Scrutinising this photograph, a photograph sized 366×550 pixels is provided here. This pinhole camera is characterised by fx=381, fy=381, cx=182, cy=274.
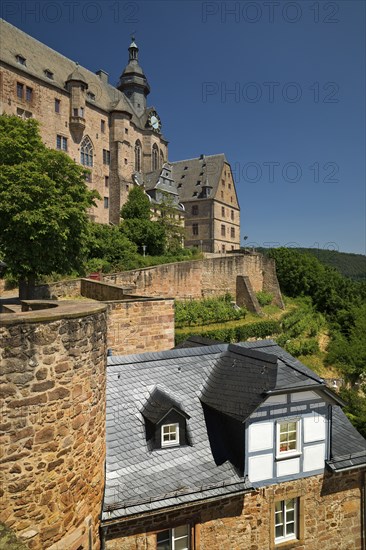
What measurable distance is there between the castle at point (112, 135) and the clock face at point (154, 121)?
0.17 metres

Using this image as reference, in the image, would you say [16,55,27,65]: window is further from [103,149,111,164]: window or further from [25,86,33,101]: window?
[103,149,111,164]: window

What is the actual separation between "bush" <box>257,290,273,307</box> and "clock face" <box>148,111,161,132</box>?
1103 inches

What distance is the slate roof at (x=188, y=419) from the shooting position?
6289 mm

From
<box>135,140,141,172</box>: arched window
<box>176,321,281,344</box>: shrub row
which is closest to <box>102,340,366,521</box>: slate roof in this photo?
<box>176,321,281,344</box>: shrub row

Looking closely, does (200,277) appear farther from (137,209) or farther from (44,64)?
(44,64)

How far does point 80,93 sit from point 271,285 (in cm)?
2710

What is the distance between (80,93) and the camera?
38719 mm

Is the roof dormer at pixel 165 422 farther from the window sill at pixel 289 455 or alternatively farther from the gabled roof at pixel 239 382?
the window sill at pixel 289 455

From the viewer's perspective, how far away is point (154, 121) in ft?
166

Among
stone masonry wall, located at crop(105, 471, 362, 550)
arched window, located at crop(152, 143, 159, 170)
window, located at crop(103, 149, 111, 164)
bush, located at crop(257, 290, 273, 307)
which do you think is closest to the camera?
stone masonry wall, located at crop(105, 471, 362, 550)

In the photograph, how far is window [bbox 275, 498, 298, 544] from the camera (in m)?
7.30

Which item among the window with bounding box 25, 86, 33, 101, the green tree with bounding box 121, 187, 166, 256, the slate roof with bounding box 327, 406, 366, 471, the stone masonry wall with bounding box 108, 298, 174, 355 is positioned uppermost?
the window with bounding box 25, 86, 33, 101

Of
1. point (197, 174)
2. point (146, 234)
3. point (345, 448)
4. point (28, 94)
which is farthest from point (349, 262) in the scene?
point (345, 448)

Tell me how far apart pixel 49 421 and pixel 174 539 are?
146 inches
